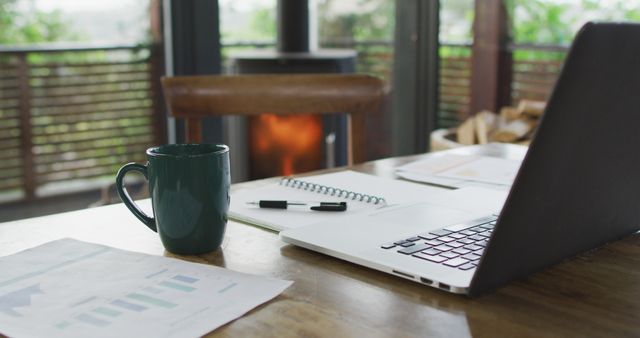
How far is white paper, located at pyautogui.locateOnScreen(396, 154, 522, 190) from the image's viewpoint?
1.18 m

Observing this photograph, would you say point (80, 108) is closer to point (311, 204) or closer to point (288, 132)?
point (288, 132)

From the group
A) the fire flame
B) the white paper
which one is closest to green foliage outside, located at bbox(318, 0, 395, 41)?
the fire flame

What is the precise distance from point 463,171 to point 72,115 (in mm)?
2057

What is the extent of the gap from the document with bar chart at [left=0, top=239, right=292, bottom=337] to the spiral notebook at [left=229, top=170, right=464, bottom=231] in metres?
0.20

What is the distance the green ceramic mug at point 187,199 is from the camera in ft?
2.66

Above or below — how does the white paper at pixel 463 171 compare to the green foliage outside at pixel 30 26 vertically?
below

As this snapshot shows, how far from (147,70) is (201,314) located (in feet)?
7.96

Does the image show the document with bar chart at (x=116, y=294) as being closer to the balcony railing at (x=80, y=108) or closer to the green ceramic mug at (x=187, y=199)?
the green ceramic mug at (x=187, y=199)

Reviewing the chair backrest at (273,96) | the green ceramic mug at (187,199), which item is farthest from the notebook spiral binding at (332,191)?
the chair backrest at (273,96)

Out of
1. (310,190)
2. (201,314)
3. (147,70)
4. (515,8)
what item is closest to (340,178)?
(310,190)

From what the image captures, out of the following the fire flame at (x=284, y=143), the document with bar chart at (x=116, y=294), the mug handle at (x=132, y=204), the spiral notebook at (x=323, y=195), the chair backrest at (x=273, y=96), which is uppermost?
the chair backrest at (x=273, y=96)

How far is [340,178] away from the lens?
1201mm

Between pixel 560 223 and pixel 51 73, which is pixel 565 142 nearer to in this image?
pixel 560 223

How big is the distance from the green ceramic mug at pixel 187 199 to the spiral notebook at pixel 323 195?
0.11 m
